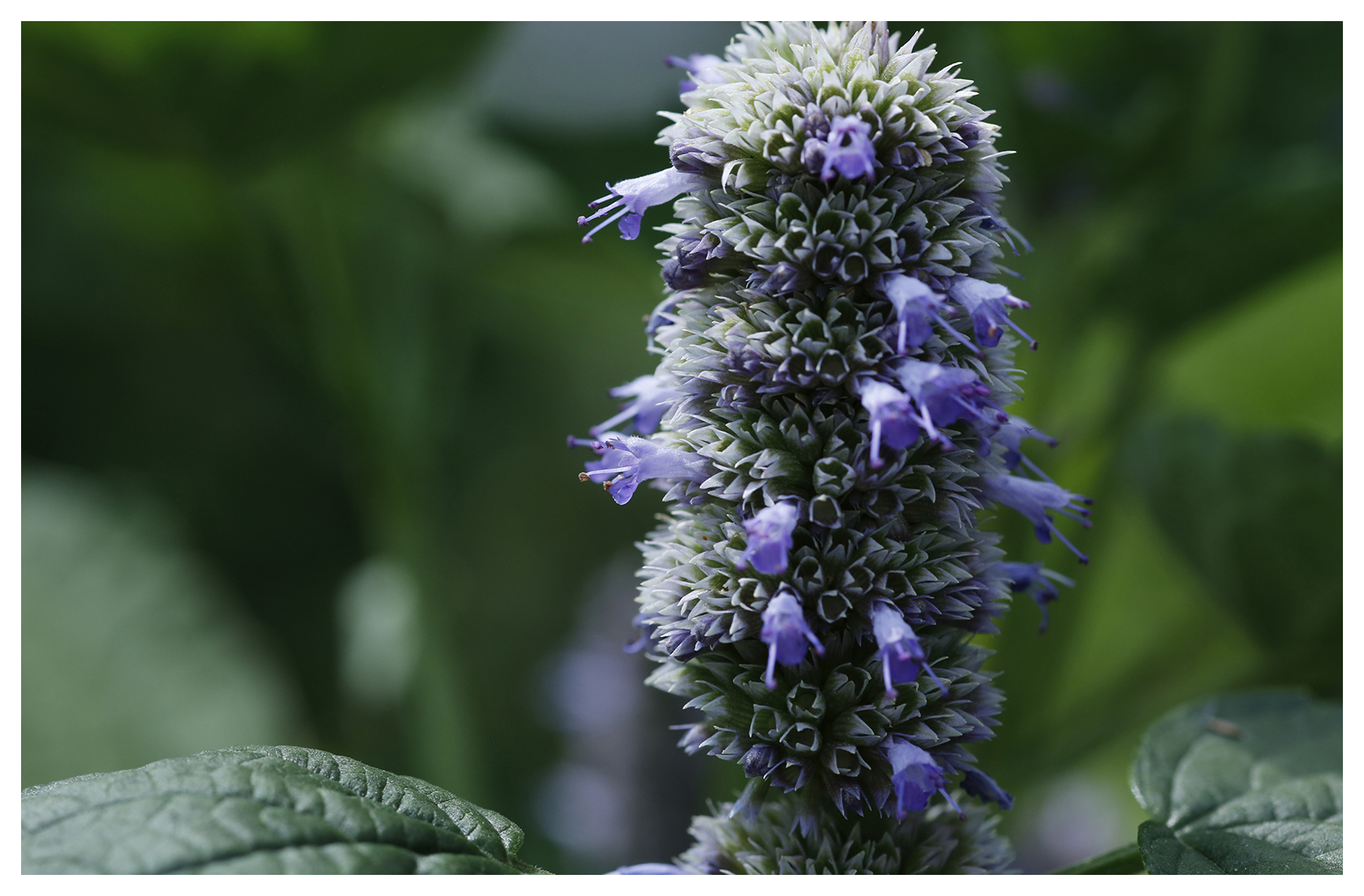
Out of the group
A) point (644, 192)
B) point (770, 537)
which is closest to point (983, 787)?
point (770, 537)

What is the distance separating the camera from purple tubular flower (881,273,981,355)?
4.00 feet

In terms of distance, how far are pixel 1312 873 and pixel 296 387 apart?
3421 millimetres

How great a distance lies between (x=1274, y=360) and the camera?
327cm

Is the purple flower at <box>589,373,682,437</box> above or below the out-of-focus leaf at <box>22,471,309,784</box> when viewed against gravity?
below

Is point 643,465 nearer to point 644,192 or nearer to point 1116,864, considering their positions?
point 644,192

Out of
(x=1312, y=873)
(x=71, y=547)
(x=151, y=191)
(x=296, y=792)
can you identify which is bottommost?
(x=1312, y=873)

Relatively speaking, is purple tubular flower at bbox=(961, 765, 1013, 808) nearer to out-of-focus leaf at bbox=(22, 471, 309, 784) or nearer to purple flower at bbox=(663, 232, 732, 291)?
purple flower at bbox=(663, 232, 732, 291)

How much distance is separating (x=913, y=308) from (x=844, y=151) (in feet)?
0.66

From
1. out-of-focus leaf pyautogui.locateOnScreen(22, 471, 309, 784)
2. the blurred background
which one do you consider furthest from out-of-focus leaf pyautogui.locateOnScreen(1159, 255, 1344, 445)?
out-of-focus leaf pyautogui.locateOnScreen(22, 471, 309, 784)

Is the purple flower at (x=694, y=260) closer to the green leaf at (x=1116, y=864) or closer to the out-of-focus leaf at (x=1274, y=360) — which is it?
the green leaf at (x=1116, y=864)

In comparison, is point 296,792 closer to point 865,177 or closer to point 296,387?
point 865,177

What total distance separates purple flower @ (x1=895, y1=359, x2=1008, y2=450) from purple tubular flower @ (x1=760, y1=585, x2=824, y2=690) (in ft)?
0.87
